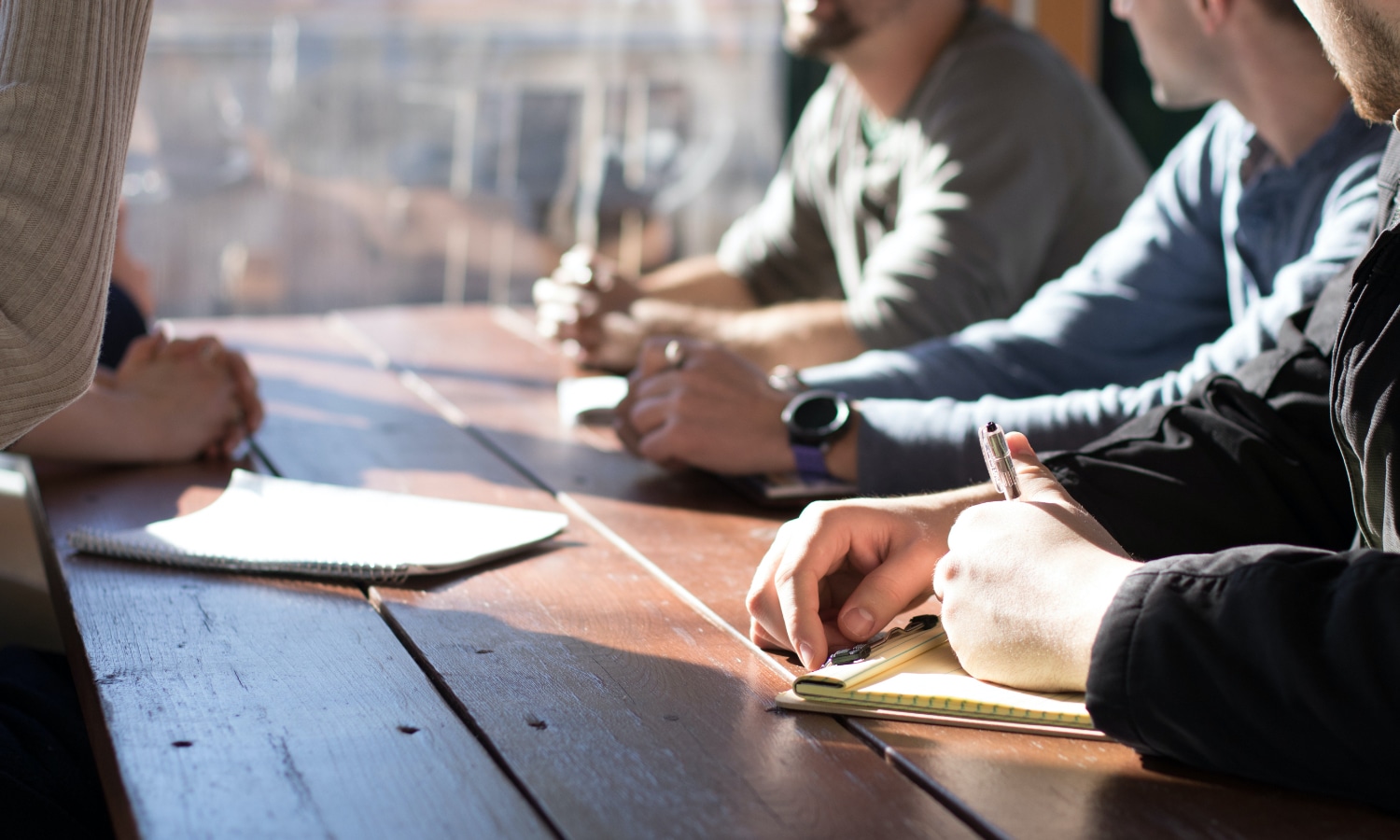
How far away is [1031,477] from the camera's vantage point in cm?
81

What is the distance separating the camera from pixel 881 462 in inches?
46.7

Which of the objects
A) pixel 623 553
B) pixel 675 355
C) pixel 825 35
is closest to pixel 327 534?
pixel 623 553

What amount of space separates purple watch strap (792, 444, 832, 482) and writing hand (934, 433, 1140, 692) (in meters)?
A: 0.44

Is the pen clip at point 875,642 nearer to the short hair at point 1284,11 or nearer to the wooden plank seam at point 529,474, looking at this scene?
the wooden plank seam at point 529,474

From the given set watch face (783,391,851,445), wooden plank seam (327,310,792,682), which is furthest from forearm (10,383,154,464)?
watch face (783,391,851,445)

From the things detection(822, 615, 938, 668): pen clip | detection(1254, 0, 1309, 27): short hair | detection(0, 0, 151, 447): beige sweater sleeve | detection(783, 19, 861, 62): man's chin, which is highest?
detection(1254, 0, 1309, 27): short hair

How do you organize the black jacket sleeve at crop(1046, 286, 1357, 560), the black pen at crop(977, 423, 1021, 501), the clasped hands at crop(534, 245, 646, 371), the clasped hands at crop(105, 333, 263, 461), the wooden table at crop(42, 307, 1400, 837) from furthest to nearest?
the clasped hands at crop(534, 245, 646, 371), the clasped hands at crop(105, 333, 263, 461), the black jacket sleeve at crop(1046, 286, 1357, 560), the black pen at crop(977, 423, 1021, 501), the wooden table at crop(42, 307, 1400, 837)

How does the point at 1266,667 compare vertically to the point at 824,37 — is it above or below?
below

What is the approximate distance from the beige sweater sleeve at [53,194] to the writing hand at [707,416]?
0.58 meters

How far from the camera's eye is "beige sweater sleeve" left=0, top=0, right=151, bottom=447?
729mm

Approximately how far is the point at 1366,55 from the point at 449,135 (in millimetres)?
3667

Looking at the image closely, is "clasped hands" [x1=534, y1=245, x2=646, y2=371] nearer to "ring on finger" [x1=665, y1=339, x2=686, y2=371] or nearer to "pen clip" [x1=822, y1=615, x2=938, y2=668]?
"ring on finger" [x1=665, y1=339, x2=686, y2=371]

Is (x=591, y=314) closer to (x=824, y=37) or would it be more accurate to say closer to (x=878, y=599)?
(x=824, y=37)

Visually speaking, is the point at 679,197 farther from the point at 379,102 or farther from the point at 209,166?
the point at 209,166
